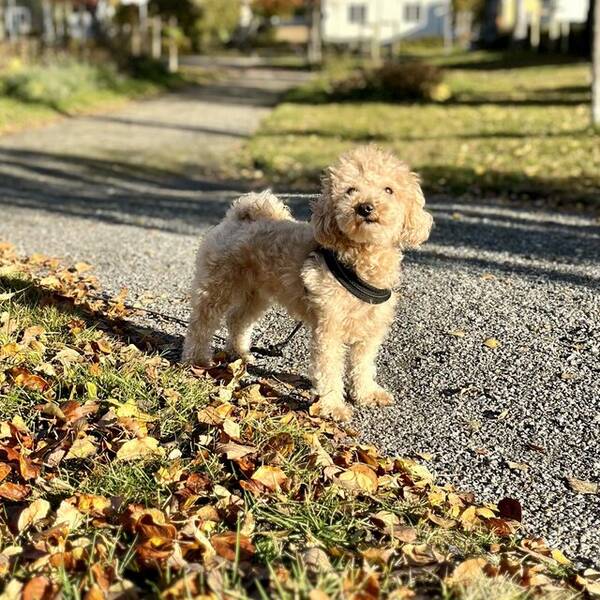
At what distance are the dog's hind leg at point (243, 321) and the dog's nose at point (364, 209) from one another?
1.27 meters

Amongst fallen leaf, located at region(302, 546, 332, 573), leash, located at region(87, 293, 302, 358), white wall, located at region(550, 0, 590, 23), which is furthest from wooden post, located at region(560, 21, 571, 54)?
fallen leaf, located at region(302, 546, 332, 573)

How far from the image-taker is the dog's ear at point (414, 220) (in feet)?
13.2

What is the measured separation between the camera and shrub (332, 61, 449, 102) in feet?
74.1

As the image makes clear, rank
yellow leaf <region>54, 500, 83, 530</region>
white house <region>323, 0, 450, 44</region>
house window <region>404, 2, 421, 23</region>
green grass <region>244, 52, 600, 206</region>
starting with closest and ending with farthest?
1. yellow leaf <region>54, 500, 83, 530</region>
2. green grass <region>244, 52, 600, 206</region>
3. white house <region>323, 0, 450, 44</region>
4. house window <region>404, 2, 421, 23</region>

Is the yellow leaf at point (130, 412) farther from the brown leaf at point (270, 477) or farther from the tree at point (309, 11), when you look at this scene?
the tree at point (309, 11)

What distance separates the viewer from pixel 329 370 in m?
4.22

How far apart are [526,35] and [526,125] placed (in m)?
35.4

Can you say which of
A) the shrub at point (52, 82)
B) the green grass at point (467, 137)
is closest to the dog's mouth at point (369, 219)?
the green grass at point (467, 137)

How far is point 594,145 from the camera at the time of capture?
13.5m

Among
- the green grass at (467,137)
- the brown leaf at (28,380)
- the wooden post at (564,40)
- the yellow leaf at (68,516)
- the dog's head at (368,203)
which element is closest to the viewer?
the yellow leaf at (68,516)

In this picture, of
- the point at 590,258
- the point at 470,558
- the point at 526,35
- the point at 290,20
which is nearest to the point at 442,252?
the point at 590,258

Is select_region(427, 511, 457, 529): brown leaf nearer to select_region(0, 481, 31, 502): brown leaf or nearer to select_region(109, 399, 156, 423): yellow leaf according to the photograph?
select_region(109, 399, 156, 423): yellow leaf

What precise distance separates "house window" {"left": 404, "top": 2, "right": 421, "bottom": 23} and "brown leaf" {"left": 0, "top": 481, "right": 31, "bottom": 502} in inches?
2269

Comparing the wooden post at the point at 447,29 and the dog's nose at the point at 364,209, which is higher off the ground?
the wooden post at the point at 447,29
